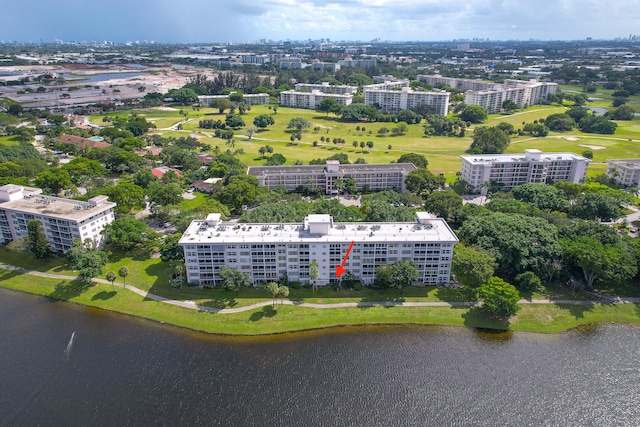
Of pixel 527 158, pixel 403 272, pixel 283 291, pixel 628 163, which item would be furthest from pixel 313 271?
pixel 628 163

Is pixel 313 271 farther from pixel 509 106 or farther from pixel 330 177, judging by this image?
pixel 509 106

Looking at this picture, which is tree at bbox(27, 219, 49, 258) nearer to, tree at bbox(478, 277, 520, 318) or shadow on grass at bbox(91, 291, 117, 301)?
shadow on grass at bbox(91, 291, 117, 301)

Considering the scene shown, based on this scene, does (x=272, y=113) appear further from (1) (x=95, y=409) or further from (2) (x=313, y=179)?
(1) (x=95, y=409)

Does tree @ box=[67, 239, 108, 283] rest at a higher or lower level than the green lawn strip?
higher

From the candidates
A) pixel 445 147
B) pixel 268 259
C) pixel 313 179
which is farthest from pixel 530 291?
pixel 445 147

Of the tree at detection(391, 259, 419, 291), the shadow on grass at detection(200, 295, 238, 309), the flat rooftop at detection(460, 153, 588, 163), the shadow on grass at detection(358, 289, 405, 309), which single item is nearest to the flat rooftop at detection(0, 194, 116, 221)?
the shadow on grass at detection(200, 295, 238, 309)
